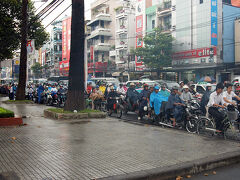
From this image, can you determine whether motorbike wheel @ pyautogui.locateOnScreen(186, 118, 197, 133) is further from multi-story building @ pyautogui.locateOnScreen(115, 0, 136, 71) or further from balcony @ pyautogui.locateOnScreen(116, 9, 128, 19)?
balcony @ pyautogui.locateOnScreen(116, 9, 128, 19)

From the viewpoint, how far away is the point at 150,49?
117 feet

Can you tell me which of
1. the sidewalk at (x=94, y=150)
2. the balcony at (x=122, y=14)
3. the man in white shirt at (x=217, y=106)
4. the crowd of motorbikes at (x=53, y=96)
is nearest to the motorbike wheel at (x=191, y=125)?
the man in white shirt at (x=217, y=106)

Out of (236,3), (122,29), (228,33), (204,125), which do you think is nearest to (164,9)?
(236,3)

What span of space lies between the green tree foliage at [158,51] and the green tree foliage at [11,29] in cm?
1453

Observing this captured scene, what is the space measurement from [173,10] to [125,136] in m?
31.9

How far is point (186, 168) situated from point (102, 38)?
51032 mm

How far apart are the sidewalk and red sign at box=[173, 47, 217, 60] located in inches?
994

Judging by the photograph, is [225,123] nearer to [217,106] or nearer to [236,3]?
[217,106]

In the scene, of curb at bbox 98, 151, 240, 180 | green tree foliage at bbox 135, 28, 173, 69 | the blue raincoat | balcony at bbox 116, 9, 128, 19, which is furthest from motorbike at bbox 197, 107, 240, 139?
balcony at bbox 116, 9, 128, 19

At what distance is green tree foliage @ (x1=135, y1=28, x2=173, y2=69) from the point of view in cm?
3545

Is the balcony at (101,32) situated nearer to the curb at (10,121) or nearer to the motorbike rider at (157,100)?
the motorbike rider at (157,100)

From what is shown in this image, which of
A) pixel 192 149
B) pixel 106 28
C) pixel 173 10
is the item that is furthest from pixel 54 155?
pixel 106 28

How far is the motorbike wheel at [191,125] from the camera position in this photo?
8.78m

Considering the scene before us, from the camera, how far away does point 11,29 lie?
23.3 meters
